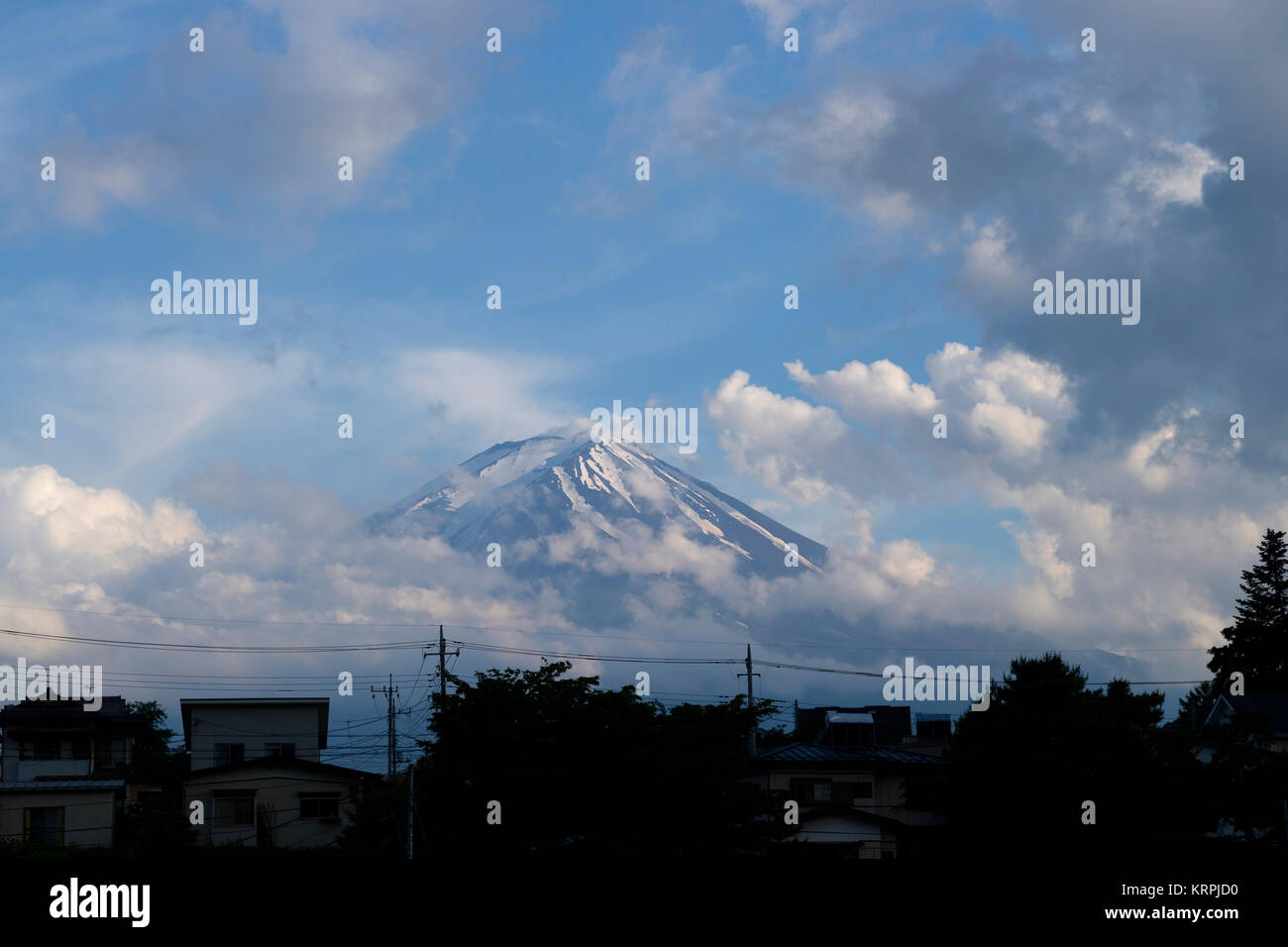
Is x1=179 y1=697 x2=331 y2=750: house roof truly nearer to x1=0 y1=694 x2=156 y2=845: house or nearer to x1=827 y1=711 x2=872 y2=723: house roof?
x1=0 y1=694 x2=156 y2=845: house

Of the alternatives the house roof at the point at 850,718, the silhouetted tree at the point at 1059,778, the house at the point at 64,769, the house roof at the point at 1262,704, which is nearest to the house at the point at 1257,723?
the house roof at the point at 1262,704

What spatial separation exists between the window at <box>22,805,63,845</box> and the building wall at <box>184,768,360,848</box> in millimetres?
4791

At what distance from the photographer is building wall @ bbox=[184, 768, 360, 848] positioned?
47.2m

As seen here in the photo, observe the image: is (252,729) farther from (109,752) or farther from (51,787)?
(51,787)

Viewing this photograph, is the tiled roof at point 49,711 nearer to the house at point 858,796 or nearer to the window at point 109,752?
the window at point 109,752

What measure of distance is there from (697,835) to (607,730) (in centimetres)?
420

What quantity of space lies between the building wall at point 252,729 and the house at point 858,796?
2188 centimetres

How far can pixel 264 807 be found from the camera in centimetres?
4738

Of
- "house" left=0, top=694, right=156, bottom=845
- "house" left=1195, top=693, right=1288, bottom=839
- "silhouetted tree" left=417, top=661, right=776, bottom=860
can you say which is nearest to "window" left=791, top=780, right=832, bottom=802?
"silhouetted tree" left=417, top=661, right=776, bottom=860

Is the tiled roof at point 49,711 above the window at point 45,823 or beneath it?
above

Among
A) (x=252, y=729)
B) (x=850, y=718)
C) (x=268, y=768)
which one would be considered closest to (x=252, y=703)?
(x=252, y=729)

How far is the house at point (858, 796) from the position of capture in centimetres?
4425

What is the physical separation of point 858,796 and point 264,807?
81.5 feet
